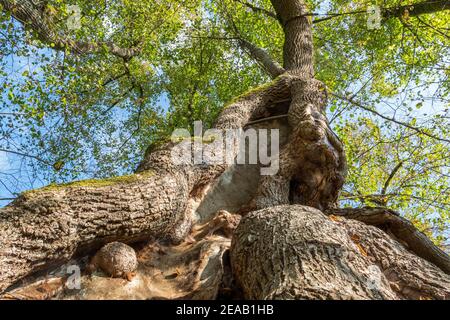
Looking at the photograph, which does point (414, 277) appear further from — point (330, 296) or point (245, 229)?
point (330, 296)

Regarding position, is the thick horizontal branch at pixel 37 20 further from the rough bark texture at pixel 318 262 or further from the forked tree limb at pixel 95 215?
the rough bark texture at pixel 318 262

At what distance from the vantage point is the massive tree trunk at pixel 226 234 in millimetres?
2633

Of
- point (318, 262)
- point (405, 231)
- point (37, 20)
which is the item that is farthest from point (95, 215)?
point (37, 20)

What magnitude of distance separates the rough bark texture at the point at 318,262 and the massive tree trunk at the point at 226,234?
0.4 inches

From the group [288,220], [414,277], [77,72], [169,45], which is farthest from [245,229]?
[169,45]

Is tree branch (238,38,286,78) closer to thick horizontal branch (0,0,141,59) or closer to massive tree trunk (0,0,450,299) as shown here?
massive tree trunk (0,0,450,299)

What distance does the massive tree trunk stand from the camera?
2.63 m

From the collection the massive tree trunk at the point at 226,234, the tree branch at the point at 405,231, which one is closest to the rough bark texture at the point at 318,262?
the massive tree trunk at the point at 226,234

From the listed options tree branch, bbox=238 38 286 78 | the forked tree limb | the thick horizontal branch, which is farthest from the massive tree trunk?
the thick horizontal branch

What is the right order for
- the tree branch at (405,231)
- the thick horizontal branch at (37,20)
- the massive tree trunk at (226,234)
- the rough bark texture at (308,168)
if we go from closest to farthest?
the massive tree trunk at (226,234)
the tree branch at (405,231)
the rough bark texture at (308,168)
the thick horizontal branch at (37,20)

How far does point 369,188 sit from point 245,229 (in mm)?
10504

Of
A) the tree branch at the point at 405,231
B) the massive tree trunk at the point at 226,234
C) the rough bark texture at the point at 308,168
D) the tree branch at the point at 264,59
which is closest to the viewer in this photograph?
the massive tree trunk at the point at 226,234

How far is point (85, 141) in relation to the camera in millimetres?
11188

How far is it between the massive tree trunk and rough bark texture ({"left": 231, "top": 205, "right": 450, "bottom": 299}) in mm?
11
